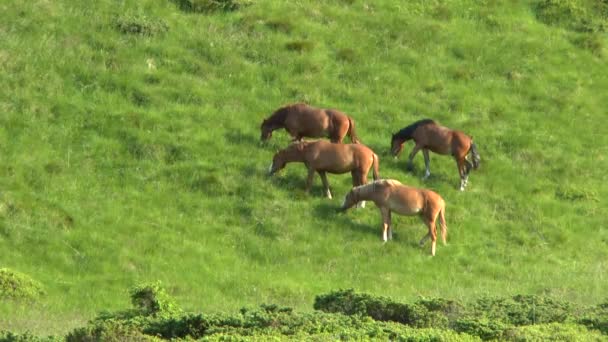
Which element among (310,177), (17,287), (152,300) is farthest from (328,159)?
(152,300)

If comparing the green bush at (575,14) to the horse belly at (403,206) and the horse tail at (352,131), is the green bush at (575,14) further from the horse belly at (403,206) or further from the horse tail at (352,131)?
the horse belly at (403,206)

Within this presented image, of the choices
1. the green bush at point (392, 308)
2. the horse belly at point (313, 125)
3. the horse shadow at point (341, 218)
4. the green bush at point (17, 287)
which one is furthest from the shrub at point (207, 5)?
the green bush at point (392, 308)

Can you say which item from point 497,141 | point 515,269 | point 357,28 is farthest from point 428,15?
point 515,269

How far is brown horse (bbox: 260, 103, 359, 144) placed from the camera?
36062 millimetres

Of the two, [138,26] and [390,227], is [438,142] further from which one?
[138,26]

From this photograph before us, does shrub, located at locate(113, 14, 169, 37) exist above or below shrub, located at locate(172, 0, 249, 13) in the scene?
below

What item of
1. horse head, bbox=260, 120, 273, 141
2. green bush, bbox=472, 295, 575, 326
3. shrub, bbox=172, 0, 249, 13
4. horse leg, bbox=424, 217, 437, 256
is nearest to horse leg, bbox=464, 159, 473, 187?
horse leg, bbox=424, 217, 437, 256

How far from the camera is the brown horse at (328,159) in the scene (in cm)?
3431

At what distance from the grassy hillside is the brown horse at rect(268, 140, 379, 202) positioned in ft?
1.63

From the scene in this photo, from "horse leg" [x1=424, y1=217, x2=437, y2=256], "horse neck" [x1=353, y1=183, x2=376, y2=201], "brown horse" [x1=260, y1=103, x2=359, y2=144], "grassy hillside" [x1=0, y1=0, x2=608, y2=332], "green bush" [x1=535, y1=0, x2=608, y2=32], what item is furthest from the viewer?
"green bush" [x1=535, y1=0, x2=608, y2=32]

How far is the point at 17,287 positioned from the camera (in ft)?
89.1

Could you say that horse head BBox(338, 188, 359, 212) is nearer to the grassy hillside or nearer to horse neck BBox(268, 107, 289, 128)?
the grassy hillside

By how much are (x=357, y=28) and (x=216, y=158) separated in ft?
30.6

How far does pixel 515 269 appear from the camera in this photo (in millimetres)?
31812
